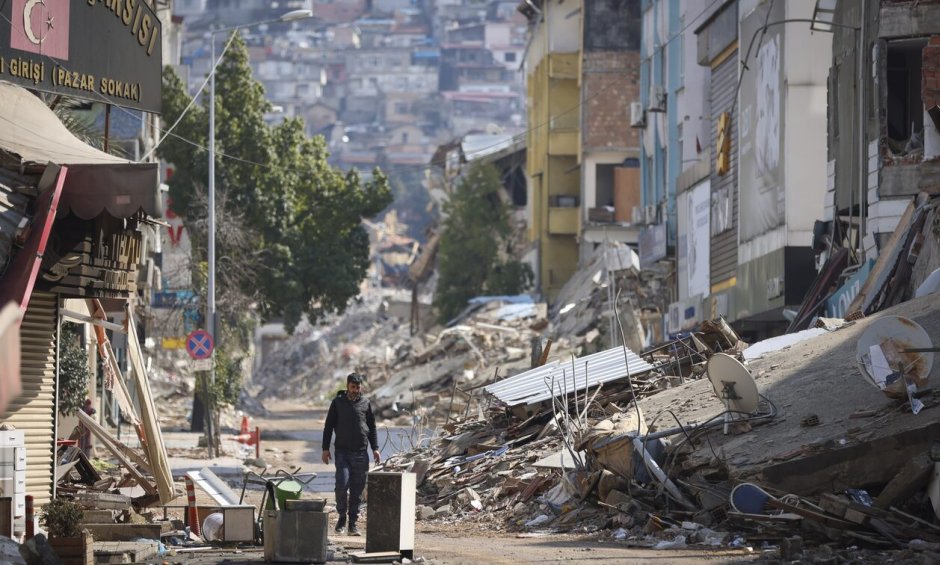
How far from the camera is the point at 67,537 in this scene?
12.2 meters

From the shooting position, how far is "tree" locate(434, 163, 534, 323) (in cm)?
7050

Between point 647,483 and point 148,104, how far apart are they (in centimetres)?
754

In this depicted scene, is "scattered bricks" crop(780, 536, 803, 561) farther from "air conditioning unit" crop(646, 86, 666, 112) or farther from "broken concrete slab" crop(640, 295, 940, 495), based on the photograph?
"air conditioning unit" crop(646, 86, 666, 112)

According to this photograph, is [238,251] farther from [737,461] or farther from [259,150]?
[737,461]

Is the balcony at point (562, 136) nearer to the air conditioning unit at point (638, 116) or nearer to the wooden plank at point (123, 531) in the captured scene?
the air conditioning unit at point (638, 116)

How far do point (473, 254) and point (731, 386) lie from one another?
54.3m

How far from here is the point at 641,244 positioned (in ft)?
154

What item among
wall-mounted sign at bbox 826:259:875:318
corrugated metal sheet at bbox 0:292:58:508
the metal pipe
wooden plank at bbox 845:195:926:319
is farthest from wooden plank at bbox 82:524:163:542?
the metal pipe

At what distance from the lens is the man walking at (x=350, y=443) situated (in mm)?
16812

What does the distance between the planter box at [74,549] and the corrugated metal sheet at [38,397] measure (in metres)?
4.80

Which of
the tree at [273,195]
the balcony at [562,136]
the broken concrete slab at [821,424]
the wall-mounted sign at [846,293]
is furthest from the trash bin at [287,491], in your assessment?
the balcony at [562,136]

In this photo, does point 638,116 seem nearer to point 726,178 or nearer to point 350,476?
point 726,178

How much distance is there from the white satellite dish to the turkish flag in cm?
772

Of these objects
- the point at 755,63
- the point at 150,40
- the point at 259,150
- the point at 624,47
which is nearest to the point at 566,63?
the point at 624,47
